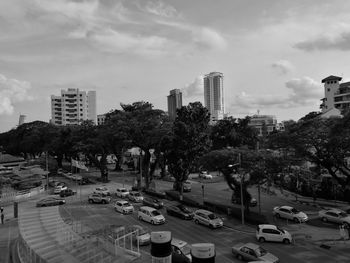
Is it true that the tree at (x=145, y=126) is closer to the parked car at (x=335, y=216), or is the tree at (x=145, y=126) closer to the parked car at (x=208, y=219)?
the parked car at (x=208, y=219)

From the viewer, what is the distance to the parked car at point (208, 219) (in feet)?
112

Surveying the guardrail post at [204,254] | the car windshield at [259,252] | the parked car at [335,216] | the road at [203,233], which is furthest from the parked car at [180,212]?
the guardrail post at [204,254]

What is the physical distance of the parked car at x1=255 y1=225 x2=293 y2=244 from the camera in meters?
29.2

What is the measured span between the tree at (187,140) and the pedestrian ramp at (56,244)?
21.7m

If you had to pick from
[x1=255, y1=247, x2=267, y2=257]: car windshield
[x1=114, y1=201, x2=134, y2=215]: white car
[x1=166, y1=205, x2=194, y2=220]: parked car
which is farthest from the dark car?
[x1=255, y1=247, x2=267, y2=257]: car windshield

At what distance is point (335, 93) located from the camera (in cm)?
10488

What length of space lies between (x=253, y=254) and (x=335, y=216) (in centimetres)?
1661

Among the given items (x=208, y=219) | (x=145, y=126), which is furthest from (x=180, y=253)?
(x=145, y=126)

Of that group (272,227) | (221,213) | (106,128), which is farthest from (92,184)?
(272,227)

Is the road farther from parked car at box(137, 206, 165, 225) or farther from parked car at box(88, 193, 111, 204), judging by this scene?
parked car at box(88, 193, 111, 204)

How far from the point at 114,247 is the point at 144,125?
37.3m

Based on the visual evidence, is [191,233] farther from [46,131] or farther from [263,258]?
[46,131]

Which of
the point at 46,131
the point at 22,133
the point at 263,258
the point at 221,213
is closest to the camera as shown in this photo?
the point at 263,258

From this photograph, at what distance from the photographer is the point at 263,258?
23578 mm
